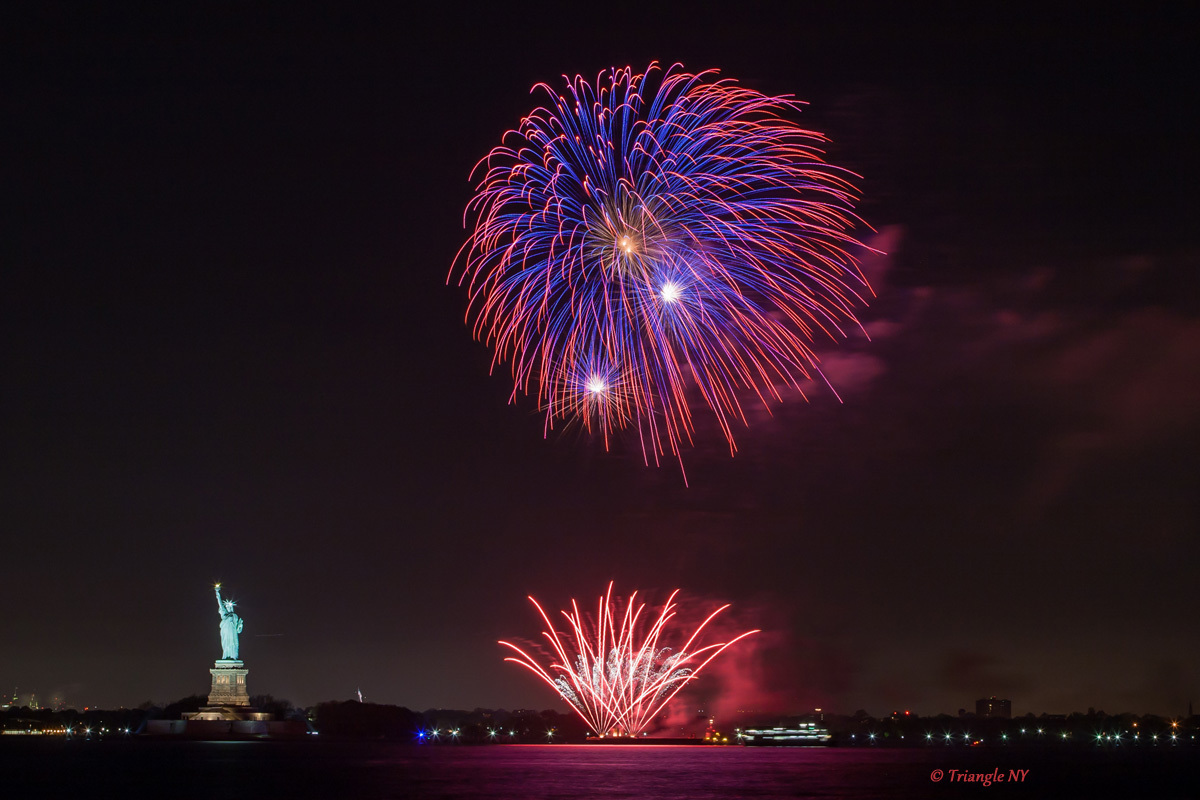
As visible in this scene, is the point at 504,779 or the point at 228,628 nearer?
the point at 504,779

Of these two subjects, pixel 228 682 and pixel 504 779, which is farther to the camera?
pixel 228 682

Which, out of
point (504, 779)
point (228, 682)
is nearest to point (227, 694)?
point (228, 682)

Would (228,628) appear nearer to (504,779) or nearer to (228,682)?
(228,682)

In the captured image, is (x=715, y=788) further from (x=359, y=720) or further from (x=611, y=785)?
(x=359, y=720)

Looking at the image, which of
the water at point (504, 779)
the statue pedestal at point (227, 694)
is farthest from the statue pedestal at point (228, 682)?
the water at point (504, 779)

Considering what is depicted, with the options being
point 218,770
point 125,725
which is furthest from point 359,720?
point 218,770

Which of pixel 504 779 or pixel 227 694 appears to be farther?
Result: pixel 227 694

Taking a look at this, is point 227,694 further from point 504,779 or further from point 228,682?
point 504,779

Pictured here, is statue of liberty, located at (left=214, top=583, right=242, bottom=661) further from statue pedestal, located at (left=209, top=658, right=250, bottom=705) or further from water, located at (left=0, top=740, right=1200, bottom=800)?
water, located at (left=0, top=740, right=1200, bottom=800)
